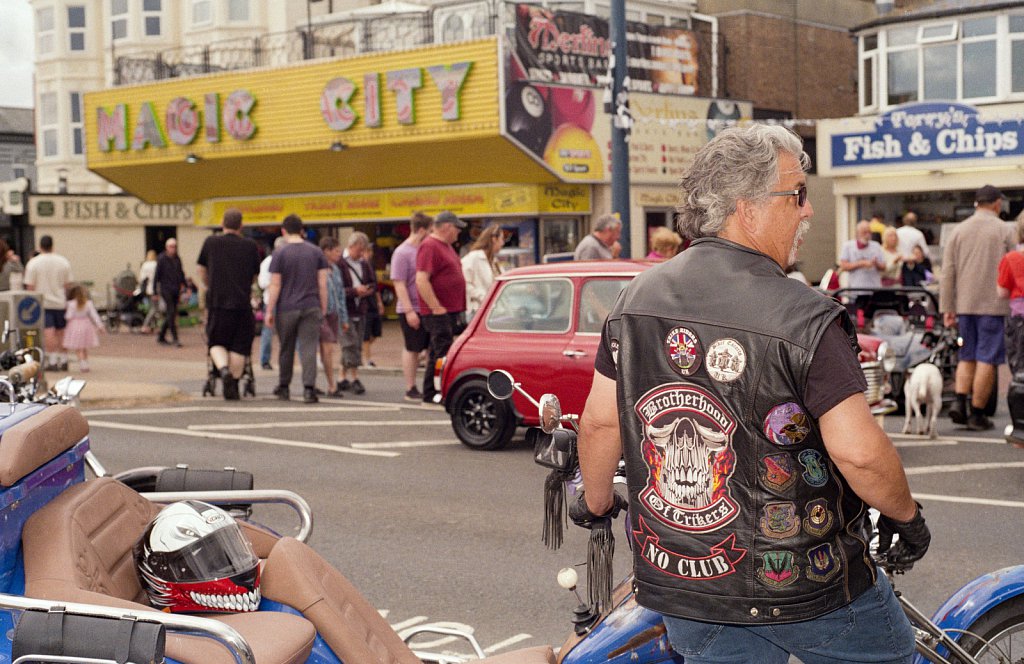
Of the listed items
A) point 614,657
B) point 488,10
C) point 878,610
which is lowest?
point 614,657

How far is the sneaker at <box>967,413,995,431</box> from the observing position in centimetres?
1079

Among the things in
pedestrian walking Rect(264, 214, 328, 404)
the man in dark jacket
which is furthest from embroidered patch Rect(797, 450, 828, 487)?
the man in dark jacket

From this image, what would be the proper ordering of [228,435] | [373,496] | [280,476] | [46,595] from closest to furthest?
[46,595]
[373,496]
[280,476]
[228,435]

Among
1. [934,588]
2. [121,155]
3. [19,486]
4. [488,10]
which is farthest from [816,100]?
[19,486]

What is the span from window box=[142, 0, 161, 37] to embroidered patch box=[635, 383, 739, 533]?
35286 mm

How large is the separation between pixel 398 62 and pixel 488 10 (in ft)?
6.74

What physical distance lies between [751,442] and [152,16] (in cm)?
3562

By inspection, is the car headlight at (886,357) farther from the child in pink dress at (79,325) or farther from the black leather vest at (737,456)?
the child in pink dress at (79,325)

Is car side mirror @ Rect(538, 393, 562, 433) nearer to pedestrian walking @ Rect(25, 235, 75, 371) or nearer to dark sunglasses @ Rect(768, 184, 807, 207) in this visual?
dark sunglasses @ Rect(768, 184, 807, 207)

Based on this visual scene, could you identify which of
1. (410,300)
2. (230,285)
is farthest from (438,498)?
(230,285)

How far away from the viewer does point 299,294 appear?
1309 centimetres

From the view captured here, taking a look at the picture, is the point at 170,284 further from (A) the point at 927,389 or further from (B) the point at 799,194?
(B) the point at 799,194

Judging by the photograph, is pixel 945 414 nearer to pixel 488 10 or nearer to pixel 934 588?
pixel 934 588

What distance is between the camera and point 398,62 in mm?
24219
